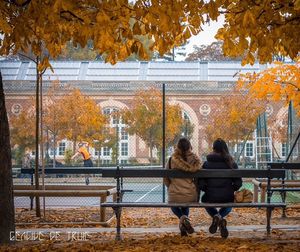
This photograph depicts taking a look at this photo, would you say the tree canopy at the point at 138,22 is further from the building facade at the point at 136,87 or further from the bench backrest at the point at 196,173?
the building facade at the point at 136,87

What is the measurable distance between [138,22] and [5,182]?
104 inches

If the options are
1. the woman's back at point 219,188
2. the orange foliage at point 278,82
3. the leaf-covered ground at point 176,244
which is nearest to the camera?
the leaf-covered ground at point 176,244

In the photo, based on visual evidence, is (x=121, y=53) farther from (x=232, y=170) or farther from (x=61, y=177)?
(x=61, y=177)

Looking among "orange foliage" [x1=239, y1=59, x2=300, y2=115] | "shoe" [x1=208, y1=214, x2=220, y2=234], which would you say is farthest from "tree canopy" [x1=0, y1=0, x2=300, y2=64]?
"orange foliage" [x1=239, y1=59, x2=300, y2=115]

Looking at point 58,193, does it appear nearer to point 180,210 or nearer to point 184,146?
point 180,210

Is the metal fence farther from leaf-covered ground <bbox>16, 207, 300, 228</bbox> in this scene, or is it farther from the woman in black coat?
the woman in black coat

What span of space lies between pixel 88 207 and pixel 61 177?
9200mm

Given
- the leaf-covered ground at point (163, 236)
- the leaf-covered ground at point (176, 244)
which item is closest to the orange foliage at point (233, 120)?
the leaf-covered ground at point (163, 236)

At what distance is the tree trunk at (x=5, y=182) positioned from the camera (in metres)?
7.86

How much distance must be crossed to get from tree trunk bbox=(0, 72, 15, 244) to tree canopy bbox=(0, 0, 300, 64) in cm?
88

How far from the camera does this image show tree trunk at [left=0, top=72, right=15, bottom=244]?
25.8 ft

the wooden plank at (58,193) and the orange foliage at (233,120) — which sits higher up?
the orange foliage at (233,120)

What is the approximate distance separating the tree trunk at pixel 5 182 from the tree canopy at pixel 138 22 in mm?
885

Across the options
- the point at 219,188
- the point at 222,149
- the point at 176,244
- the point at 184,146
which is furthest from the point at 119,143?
the point at 176,244
